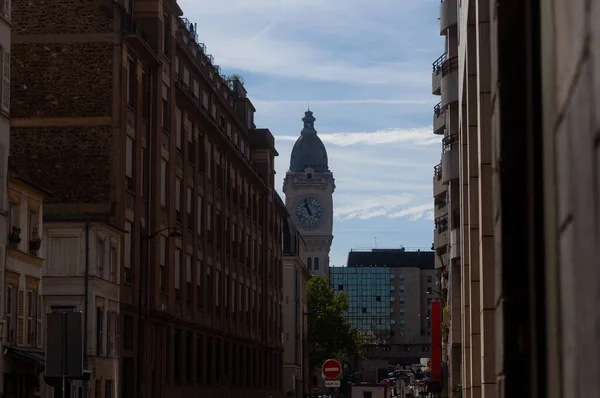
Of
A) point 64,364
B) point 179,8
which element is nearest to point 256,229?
point 179,8

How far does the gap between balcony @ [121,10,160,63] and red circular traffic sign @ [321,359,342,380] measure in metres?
21.8

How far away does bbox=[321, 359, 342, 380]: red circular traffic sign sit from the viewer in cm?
3118

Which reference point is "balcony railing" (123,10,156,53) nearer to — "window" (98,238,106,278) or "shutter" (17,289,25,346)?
"window" (98,238,106,278)

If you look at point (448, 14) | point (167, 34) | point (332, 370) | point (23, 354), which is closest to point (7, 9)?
point (23, 354)

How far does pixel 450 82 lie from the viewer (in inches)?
1761

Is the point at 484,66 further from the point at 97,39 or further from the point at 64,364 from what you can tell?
the point at 97,39

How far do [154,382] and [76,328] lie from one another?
1502 inches

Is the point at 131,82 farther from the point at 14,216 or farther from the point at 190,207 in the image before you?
the point at 190,207

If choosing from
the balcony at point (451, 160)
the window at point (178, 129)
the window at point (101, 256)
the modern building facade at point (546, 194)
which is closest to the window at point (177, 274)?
the window at point (178, 129)

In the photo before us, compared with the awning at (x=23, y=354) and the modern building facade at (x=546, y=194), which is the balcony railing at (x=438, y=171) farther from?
the modern building facade at (x=546, y=194)

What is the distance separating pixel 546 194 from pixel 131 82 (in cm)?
4579

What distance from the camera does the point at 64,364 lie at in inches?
674

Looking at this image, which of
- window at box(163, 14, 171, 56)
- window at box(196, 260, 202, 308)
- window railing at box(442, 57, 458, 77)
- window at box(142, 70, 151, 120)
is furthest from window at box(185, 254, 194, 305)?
window railing at box(442, 57, 458, 77)

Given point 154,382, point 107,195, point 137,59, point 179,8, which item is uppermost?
point 179,8
